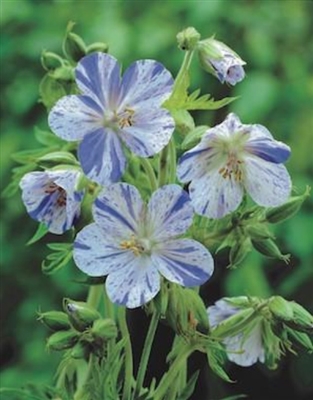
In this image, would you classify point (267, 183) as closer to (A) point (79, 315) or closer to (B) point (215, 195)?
(B) point (215, 195)

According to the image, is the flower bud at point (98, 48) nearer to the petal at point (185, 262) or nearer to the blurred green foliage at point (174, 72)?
the petal at point (185, 262)

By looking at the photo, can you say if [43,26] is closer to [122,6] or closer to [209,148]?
[122,6]

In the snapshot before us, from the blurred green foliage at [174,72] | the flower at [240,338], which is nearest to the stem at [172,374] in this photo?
the flower at [240,338]

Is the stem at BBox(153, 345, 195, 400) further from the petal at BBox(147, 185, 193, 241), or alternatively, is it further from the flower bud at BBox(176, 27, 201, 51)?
the flower bud at BBox(176, 27, 201, 51)

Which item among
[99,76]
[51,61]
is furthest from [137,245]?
[51,61]

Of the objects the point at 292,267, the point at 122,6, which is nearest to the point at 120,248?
the point at 292,267
